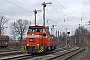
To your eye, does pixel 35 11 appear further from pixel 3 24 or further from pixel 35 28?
pixel 3 24

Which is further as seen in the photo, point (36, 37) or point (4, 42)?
point (4, 42)

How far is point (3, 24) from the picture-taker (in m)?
95.3

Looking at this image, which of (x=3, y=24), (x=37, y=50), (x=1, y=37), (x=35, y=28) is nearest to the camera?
(x=37, y=50)

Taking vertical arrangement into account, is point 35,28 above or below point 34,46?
above

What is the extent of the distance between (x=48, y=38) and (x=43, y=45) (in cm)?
252

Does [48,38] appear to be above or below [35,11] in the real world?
below

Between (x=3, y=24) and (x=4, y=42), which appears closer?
(x=4, y=42)

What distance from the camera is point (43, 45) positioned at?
90.5 ft

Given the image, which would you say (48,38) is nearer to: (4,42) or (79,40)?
(4,42)

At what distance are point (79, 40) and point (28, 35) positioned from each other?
94421 millimetres

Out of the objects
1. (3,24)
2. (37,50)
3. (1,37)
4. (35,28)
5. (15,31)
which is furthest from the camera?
(15,31)

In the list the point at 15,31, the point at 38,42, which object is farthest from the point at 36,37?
the point at 15,31

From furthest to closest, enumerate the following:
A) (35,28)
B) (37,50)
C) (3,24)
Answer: (3,24) → (35,28) → (37,50)

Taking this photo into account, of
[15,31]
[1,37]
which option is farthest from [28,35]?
[15,31]
